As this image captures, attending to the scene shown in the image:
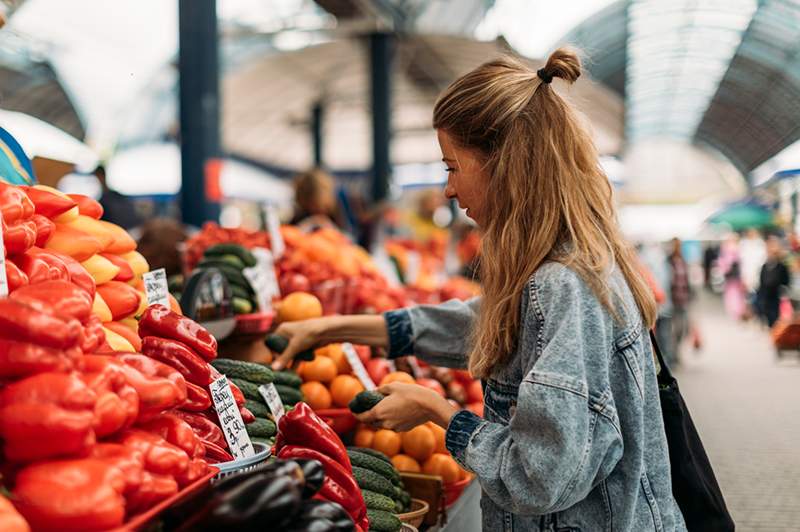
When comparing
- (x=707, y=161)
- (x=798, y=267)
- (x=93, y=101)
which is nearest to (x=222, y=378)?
(x=798, y=267)

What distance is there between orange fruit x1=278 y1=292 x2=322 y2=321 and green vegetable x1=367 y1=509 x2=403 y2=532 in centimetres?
123

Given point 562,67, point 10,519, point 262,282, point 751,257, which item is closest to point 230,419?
point 10,519

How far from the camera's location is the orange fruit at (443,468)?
2648 millimetres

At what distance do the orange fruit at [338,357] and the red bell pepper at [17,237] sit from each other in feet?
4.69

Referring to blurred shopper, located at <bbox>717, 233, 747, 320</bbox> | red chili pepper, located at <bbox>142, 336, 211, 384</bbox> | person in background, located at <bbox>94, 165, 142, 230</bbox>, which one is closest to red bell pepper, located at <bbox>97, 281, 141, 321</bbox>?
red chili pepper, located at <bbox>142, 336, 211, 384</bbox>

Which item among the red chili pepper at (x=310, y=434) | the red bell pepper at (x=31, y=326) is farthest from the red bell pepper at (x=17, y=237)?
the red chili pepper at (x=310, y=434)

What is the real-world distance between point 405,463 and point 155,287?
1105 mm

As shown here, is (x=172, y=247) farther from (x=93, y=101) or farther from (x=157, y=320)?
(x=93, y=101)

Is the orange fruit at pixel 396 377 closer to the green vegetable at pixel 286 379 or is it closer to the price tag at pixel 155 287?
the green vegetable at pixel 286 379

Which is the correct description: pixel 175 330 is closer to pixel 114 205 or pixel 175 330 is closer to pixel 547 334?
pixel 547 334

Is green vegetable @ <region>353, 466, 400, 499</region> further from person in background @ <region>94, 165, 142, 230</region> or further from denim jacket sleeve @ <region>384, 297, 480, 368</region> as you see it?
→ person in background @ <region>94, 165, 142, 230</region>

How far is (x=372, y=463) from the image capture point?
2.10m

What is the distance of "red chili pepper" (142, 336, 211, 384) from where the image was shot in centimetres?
153

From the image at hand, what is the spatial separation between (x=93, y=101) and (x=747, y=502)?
1956 centimetres
